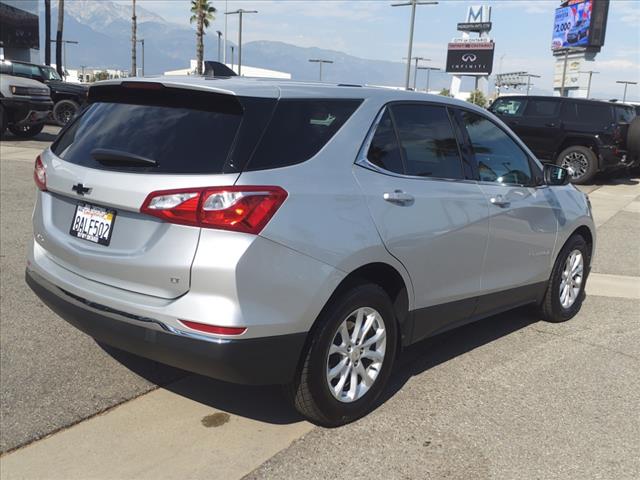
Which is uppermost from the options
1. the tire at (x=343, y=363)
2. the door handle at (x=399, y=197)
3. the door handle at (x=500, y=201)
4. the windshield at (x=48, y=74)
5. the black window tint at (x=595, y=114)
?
the windshield at (x=48, y=74)

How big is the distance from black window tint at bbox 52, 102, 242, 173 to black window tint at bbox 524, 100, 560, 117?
13.4 meters

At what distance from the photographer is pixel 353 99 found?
134 inches

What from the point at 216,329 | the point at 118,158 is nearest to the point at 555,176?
the point at 216,329

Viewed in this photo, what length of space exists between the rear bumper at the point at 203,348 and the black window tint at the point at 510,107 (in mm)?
13848

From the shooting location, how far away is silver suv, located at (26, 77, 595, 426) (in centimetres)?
277

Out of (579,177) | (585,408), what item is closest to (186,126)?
(585,408)

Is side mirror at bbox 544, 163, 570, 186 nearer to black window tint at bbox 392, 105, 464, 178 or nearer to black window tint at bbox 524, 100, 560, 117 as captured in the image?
black window tint at bbox 392, 105, 464, 178

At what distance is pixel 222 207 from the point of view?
273 cm

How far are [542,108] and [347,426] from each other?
44.1ft

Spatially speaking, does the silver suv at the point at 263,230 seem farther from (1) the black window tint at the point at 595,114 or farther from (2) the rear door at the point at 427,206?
(1) the black window tint at the point at 595,114

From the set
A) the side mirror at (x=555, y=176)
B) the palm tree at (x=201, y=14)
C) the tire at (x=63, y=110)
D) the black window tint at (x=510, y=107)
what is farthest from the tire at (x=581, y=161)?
the palm tree at (x=201, y=14)

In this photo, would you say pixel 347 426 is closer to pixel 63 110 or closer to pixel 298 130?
pixel 298 130

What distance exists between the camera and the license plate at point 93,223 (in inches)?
119

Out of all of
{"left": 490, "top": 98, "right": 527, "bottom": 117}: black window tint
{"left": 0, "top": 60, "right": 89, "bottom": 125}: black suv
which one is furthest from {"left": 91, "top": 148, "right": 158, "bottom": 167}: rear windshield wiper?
{"left": 0, "top": 60, "right": 89, "bottom": 125}: black suv
